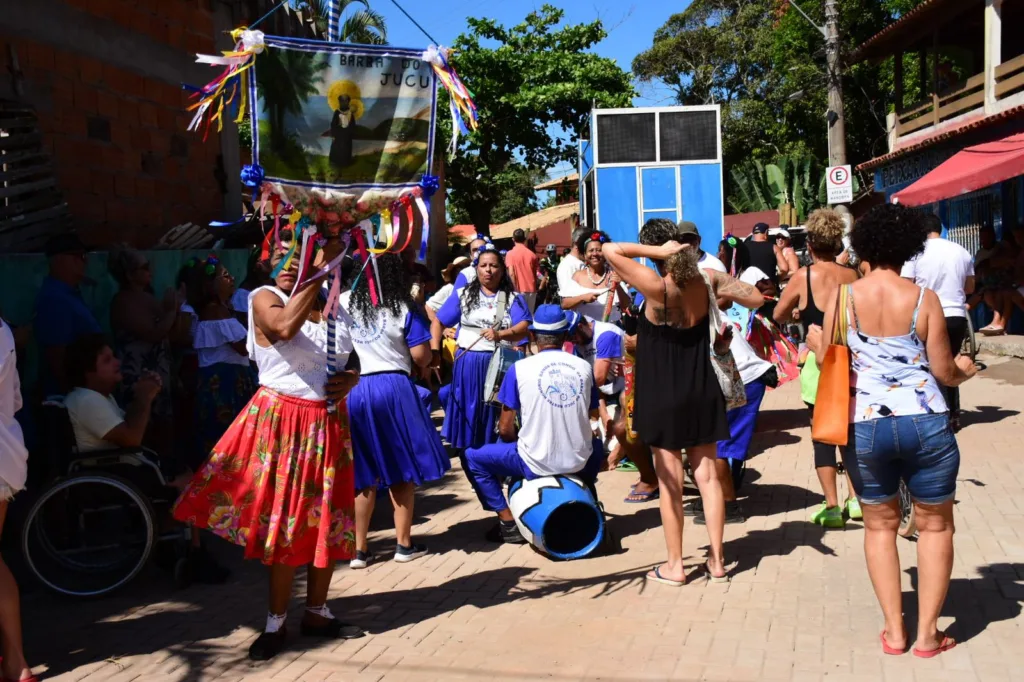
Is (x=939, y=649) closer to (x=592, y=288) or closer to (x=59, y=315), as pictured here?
(x=592, y=288)

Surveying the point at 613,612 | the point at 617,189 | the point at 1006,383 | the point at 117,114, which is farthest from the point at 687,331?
the point at 617,189

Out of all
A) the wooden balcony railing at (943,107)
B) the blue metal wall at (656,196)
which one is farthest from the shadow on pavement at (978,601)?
the wooden balcony railing at (943,107)

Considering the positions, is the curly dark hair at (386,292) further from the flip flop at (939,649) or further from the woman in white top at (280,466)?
the flip flop at (939,649)

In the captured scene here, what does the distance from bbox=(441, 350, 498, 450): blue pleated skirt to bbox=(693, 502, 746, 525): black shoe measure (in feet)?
4.69

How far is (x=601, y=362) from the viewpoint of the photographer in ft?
24.3

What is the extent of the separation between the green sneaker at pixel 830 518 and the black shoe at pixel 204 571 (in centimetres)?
359

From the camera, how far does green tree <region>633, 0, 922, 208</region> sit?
92.1ft

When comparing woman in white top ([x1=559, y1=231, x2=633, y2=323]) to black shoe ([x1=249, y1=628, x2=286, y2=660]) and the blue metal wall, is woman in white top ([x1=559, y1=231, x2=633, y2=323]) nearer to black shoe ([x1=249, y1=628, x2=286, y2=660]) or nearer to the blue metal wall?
black shoe ([x1=249, y1=628, x2=286, y2=660])

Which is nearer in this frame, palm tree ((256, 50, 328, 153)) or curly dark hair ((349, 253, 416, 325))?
palm tree ((256, 50, 328, 153))

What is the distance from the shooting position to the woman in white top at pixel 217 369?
21.6ft

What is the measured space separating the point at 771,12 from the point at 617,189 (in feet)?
73.7

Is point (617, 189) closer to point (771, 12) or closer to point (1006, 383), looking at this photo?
point (1006, 383)

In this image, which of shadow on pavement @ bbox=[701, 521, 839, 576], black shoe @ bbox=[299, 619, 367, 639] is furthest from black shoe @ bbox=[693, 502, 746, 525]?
black shoe @ bbox=[299, 619, 367, 639]

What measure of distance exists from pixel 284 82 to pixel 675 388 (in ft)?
8.02
